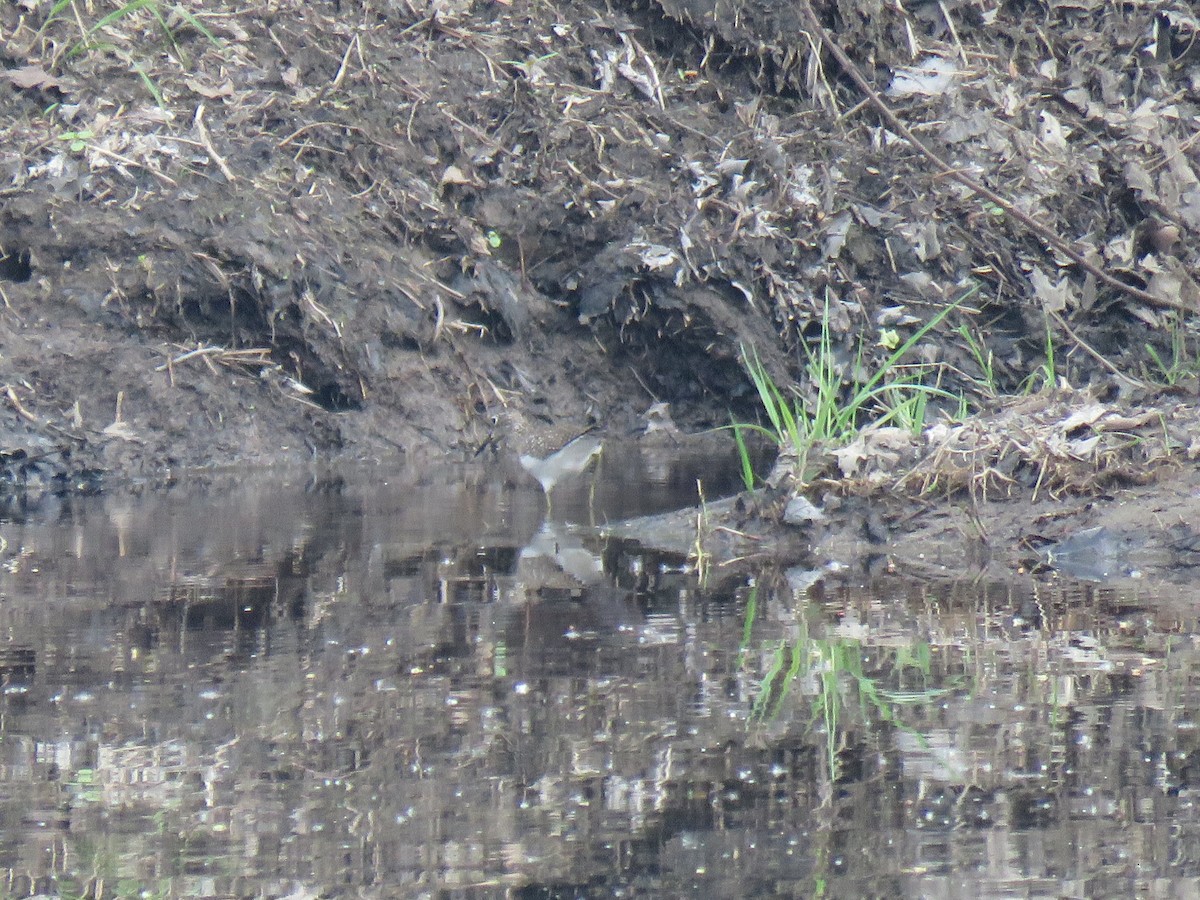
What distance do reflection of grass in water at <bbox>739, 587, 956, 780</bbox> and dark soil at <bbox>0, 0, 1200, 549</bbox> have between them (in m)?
3.93

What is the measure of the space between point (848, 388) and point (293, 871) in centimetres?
644

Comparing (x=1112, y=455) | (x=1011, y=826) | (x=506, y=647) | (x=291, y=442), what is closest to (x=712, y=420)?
(x=291, y=442)

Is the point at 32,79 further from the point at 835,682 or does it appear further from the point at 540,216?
the point at 835,682

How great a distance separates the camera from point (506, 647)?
13.6 feet

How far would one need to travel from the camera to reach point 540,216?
920cm

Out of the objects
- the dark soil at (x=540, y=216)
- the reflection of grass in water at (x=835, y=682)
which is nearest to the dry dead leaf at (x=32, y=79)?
the dark soil at (x=540, y=216)

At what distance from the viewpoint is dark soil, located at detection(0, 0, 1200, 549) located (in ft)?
27.1

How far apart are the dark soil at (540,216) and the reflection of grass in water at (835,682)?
3.93 m

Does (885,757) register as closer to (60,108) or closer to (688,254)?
(688,254)

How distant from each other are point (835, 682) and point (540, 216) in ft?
18.9

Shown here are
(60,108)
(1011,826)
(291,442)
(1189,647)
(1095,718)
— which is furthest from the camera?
(60,108)

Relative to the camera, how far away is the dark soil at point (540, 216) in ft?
27.1

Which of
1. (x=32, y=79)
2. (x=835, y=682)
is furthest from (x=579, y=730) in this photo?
(x=32, y=79)

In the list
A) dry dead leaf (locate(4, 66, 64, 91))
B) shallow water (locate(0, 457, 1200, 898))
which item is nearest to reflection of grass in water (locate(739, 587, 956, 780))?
shallow water (locate(0, 457, 1200, 898))
